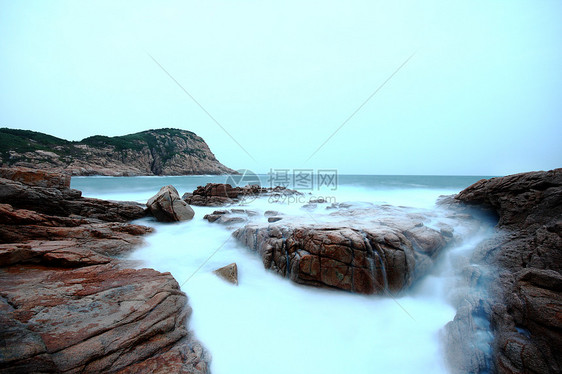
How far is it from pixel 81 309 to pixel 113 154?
6770 cm

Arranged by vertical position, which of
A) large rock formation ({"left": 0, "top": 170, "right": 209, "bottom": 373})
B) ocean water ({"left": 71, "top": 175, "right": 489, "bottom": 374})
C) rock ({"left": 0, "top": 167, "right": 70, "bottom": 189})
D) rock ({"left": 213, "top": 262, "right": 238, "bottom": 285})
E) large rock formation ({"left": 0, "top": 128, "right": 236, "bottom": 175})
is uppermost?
large rock formation ({"left": 0, "top": 128, "right": 236, "bottom": 175})

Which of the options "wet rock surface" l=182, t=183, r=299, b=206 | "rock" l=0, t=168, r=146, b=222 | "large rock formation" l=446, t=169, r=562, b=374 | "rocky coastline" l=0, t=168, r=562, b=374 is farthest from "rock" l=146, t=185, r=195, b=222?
"large rock formation" l=446, t=169, r=562, b=374

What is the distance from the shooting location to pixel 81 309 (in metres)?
3.22

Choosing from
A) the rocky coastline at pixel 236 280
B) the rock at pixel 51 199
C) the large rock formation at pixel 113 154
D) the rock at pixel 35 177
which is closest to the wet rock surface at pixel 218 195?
the rock at pixel 51 199

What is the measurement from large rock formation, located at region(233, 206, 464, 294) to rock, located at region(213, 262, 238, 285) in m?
0.90

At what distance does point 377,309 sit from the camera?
449cm

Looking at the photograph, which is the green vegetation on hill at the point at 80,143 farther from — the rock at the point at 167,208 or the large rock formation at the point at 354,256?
the large rock formation at the point at 354,256

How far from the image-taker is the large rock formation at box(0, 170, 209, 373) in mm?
2473

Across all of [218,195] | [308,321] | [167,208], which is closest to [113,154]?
[218,195]

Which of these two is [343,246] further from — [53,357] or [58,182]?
[58,182]

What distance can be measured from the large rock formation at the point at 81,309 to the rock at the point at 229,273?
4.03 ft

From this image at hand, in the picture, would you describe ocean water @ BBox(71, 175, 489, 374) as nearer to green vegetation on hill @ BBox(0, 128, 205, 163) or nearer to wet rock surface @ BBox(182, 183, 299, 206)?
wet rock surface @ BBox(182, 183, 299, 206)

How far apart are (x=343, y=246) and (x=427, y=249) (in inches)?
98.4

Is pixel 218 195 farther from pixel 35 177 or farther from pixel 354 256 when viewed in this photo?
pixel 354 256
